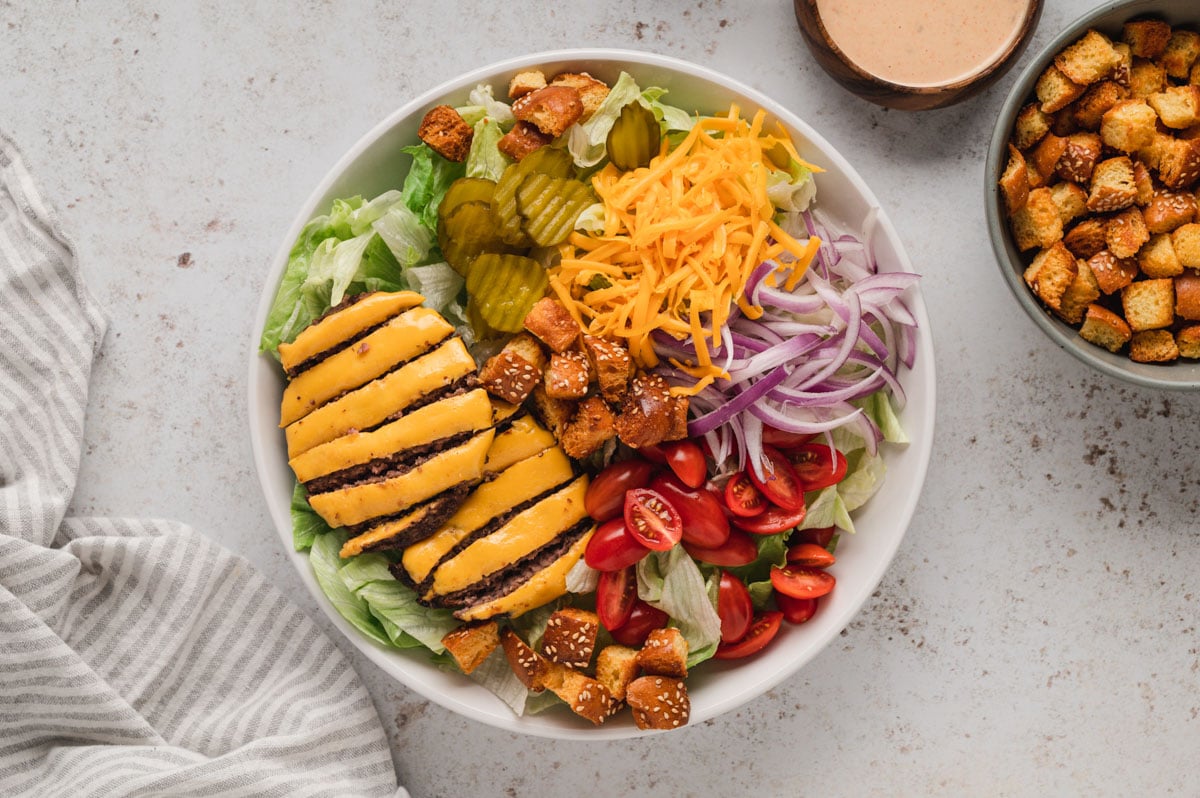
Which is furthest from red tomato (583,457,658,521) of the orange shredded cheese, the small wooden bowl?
the small wooden bowl

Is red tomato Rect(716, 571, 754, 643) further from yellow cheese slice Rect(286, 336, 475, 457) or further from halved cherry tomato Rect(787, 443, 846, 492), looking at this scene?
yellow cheese slice Rect(286, 336, 475, 457)

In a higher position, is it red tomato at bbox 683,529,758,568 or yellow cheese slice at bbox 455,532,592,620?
yellow cheese slice at bbox 455,532,592,620

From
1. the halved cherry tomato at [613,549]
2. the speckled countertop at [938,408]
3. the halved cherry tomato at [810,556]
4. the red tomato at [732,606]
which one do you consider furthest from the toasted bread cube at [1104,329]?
the halved cherry tomato at [613,549]

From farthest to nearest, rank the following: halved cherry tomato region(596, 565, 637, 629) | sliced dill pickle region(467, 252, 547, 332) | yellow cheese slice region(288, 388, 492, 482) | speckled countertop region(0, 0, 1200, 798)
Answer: speckled countertop region(0, 0, 1200, 798)
halved cherry tomato region(596, 565, 637, 629)
sliced dill pickle region(467, 252, 547, 332)
yellow cheese slice region(288, 388, 492, 482)

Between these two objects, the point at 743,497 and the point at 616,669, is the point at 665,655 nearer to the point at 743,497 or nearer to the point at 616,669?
the point at 616,669

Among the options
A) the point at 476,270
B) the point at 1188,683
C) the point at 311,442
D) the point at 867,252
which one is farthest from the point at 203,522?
the point at 1188,683

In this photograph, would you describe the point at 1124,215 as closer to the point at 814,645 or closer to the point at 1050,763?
the point at 814,645

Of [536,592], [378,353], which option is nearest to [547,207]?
[378,353]
